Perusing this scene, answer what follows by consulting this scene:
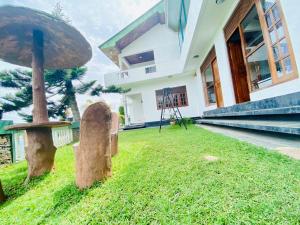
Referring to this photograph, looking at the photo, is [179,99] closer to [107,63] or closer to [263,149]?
[107,63]

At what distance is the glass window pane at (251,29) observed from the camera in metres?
3.64

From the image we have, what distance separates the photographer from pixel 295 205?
0.98 m

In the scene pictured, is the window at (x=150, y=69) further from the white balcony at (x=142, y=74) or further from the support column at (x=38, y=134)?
the support column at (x=38, y=134)

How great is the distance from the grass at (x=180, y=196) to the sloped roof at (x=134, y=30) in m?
10.2

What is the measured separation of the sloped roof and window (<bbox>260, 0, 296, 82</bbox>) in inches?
353

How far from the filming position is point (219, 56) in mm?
5328

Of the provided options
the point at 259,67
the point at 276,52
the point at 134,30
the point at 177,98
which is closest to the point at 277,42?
the point at 276,52

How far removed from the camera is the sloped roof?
1060 cm

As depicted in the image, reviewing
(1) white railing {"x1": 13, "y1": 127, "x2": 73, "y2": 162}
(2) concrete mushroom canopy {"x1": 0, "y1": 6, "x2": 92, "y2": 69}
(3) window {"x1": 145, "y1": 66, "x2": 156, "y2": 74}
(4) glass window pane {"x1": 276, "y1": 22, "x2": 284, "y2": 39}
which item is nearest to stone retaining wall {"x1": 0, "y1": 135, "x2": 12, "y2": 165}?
(1) white railing {"x1": 13, "y1": 127, "x2": 73, "y2": 162}

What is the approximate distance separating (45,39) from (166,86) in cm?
876

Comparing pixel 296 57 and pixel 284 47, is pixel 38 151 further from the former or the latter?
pixel 284 47

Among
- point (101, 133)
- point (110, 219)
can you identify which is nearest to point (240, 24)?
point (101, 133)

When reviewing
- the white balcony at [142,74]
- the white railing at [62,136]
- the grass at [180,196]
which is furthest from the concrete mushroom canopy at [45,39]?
the white balcony at [142,74]

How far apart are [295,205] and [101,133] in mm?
1642
